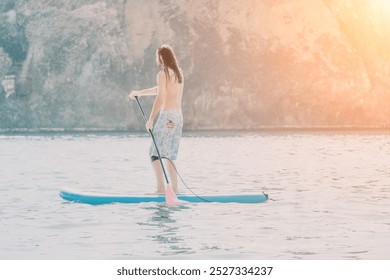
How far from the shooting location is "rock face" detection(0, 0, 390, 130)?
275ft

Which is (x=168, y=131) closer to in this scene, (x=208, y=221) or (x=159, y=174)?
(x=159, y=174)

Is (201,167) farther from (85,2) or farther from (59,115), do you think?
(85,2)

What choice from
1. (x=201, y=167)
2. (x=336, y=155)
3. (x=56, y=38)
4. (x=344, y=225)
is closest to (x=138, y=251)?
(x=344, y=225)

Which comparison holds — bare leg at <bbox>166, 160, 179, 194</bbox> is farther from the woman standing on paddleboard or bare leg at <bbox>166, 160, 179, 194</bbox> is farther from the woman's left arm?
the woman's left arm

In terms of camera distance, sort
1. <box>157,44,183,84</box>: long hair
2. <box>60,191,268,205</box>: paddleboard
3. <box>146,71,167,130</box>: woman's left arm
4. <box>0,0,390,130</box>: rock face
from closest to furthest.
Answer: <box>157,44,183,84</box>: long hair
<box>146,71,167,130</box>: woman's left arm
<box>60,191,268,205</box>: paddleboard
<box>0,0,390,130</box>: rock face

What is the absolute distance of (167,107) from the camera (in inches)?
590

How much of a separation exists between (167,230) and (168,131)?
2.57m

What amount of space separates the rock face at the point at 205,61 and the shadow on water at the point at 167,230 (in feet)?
221

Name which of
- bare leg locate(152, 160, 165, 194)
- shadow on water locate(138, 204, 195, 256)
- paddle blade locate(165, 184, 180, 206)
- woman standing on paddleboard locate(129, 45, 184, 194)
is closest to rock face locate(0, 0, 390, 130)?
bare leg locate(152, 160, 165, 194)

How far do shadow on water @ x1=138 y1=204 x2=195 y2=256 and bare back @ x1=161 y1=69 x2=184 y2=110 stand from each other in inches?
A: 64.6

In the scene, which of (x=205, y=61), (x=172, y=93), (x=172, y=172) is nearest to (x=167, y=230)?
(x=172, y=172)

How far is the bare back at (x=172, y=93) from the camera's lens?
14859mm

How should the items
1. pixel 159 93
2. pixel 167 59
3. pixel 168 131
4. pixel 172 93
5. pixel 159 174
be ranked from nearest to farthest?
pixel 167 59 < pixel 159 93 < pixel 172 93 < pixel 168 131 < pixel 159 174

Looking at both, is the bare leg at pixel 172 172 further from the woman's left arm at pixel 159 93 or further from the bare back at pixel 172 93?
the bare back at pixel 172 93
